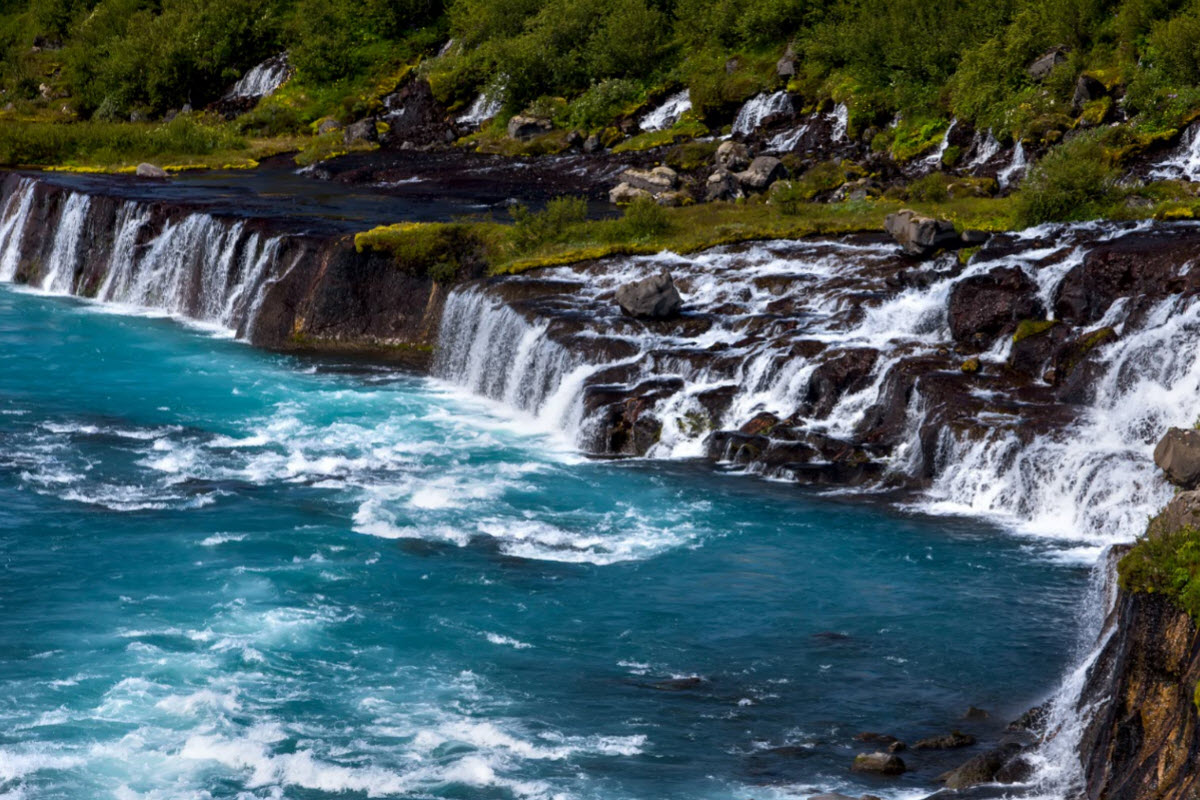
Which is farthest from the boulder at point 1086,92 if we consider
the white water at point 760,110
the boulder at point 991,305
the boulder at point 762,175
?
the boulder at point 991,305

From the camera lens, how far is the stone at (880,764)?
17.1m

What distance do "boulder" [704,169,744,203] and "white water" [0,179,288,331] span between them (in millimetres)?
13822

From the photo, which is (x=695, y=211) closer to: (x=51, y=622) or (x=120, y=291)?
(x=120, y=291)

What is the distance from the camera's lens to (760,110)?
177ft

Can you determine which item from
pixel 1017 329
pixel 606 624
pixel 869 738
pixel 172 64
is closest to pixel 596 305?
pixel 1017 329

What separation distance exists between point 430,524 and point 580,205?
57.0ft

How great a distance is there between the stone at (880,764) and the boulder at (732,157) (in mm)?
33423

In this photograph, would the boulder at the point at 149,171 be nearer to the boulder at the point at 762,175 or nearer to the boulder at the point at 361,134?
the boulder at the point at 361,134

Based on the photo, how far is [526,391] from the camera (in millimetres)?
34188

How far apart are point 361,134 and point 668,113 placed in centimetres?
1544

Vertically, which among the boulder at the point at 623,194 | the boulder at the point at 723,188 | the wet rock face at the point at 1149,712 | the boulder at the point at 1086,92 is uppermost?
the boulder at the point at 1086,92

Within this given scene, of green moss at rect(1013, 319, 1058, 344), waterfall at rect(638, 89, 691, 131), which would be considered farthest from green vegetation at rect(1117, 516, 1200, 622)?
waterfall at rect(638, 89, 691, 131)

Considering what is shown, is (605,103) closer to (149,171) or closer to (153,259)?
(149,171)

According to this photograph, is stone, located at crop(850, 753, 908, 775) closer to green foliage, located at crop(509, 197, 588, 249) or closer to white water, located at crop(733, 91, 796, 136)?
green foliage, located at crop(509, 197, 588, 249)
